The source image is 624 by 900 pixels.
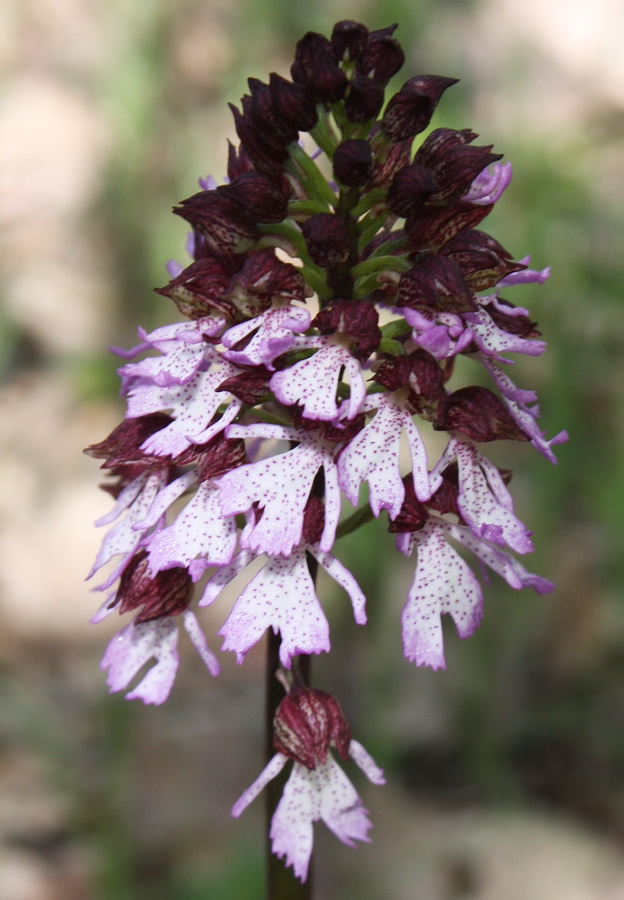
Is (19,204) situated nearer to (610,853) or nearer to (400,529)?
(610,853)

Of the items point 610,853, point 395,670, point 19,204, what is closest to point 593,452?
point 395,670

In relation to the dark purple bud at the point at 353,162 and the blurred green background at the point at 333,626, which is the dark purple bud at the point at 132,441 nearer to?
the dark purple bud at the point at 353,162

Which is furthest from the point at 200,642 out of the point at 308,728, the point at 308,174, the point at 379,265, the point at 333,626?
the point at 333,626

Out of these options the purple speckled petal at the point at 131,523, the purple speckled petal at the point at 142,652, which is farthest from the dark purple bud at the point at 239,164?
the purple speckled petal at the point at 142,652

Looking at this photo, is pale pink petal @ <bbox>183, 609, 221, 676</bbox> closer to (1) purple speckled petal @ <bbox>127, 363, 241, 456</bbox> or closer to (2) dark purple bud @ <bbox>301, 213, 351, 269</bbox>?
(1) purple speckled petal @ <bbox>127, 363, 241, 456</bbox>

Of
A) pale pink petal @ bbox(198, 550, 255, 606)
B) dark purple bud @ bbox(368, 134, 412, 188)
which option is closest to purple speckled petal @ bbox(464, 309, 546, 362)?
dark purple bud @ bbox(368, 134, 412, 188)

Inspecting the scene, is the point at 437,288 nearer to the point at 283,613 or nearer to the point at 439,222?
the point at 439,222
